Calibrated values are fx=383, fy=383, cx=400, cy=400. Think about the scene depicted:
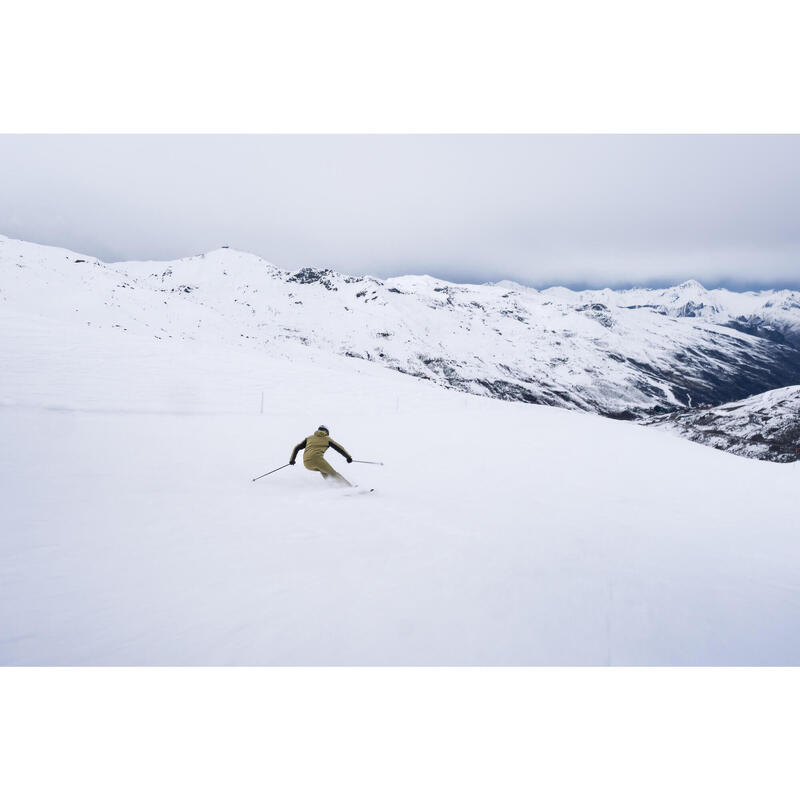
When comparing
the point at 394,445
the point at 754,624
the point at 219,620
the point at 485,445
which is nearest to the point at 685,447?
the point at 485,445

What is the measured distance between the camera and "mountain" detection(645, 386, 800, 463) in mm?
78688

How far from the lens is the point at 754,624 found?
17.6ft

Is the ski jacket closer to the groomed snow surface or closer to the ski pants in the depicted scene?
the ski pants

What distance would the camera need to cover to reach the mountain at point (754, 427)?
78.7m

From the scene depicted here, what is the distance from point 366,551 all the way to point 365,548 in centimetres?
10

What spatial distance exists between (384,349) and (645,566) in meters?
147

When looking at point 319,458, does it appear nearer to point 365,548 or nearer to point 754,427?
point 365,548

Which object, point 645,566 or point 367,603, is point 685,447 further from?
point 367,603

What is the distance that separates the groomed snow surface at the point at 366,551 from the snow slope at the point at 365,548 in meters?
0.04

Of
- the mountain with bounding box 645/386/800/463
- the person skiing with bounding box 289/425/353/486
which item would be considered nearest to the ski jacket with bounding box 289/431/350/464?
the person skiing with bounding box 289/425/353/486

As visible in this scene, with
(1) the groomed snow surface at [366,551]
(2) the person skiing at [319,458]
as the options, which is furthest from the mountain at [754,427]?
(2) the person skiing at [319,458]

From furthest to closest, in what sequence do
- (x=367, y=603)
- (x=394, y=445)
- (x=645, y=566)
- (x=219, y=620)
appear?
(x=394, y=445)
(x=645, y=566)
(x=367, y=603)
(x=219, y=620)

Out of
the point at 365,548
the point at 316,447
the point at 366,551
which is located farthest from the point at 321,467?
the point at 366,551

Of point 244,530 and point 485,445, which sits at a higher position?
point 485,445
